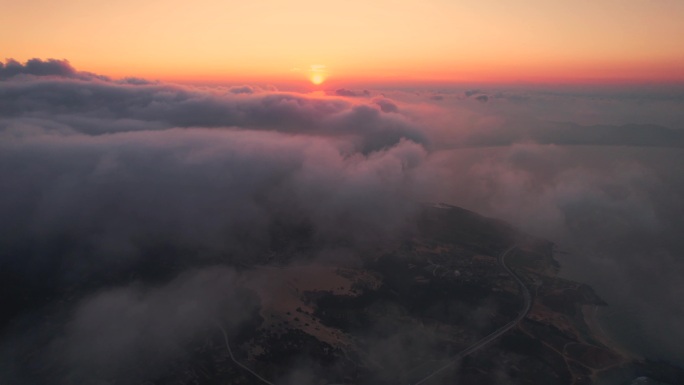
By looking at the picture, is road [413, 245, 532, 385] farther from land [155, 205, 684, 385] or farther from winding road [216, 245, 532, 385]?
land [155, 205, 684, 385]

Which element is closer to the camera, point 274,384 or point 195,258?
point 274,384

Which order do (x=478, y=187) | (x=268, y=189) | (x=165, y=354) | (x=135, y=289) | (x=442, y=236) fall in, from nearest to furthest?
1. (x=165, y=354)
2. (x=135, y=289)
3. (x=442, y=236)
4. (x=268, y=189)
5. (x=478, y=187)

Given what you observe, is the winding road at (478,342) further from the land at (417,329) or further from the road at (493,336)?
the land at (417,329)

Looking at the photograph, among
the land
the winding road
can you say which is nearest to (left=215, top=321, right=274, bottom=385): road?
the winding road

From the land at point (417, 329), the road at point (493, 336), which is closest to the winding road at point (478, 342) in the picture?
the road at point (493, 336)

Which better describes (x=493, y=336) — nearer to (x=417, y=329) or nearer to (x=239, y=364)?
(x=417, y=329)

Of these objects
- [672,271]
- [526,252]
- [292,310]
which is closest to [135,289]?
[292,310]

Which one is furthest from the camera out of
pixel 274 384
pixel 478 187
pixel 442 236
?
pixel 478 187

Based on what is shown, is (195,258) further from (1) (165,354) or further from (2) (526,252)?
(2) (526,252)
